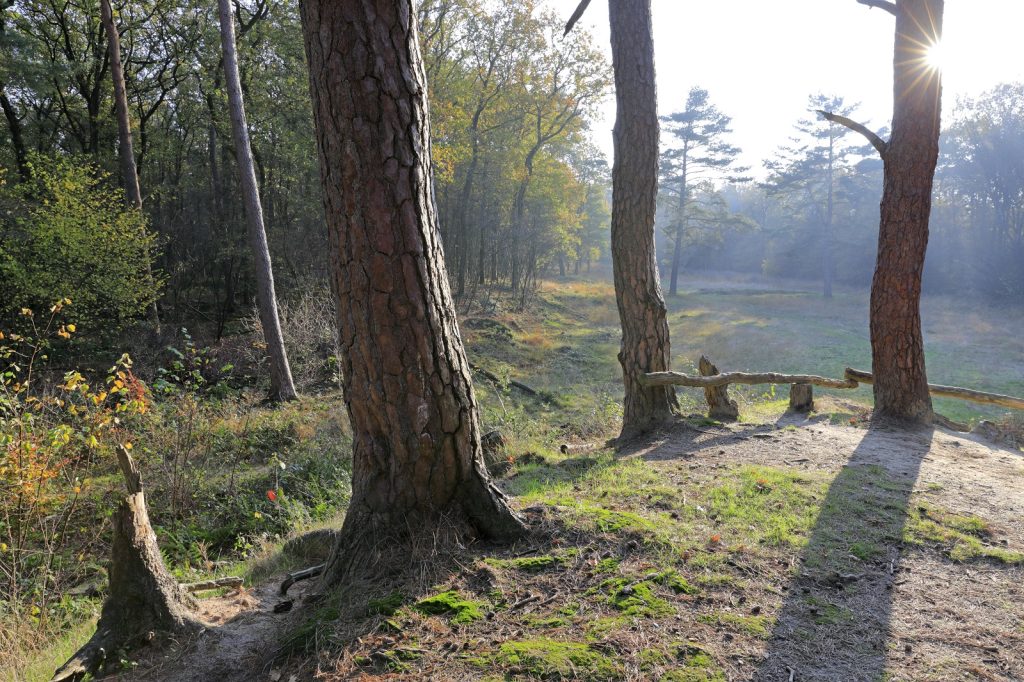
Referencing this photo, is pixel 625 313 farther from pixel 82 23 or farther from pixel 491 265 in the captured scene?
pixel 491 265

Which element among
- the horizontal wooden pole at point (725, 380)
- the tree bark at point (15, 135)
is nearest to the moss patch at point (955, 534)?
the horizontal wooden pole at point (725, 380)

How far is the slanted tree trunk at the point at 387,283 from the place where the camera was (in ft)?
9.59

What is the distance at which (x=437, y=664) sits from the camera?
8.21ft

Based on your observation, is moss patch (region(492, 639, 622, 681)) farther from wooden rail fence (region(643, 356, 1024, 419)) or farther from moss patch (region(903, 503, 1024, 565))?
wooden rail fence (region(643, 356, 1024, 419))

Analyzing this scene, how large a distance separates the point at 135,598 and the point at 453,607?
61.3 inches

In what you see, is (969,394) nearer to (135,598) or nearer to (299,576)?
(299,576)

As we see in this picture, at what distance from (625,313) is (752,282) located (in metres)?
49.8

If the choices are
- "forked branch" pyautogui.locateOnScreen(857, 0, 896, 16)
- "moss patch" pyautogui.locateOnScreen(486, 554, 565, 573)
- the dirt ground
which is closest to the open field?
"forked branch" pyautogui.locateOnScreen(857, 0, 896, 16)

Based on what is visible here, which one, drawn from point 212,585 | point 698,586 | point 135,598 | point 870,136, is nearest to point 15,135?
point 212,585

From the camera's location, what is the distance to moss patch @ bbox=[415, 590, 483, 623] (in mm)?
2797

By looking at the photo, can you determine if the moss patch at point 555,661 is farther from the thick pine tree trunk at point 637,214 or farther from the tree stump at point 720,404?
the tree stump at point 720,404

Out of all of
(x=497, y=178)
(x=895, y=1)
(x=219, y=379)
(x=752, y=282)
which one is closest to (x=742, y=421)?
(x=895, y=1)

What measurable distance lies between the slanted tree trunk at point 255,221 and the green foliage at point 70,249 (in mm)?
3843

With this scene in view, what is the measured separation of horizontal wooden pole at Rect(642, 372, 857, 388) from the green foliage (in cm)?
1373
